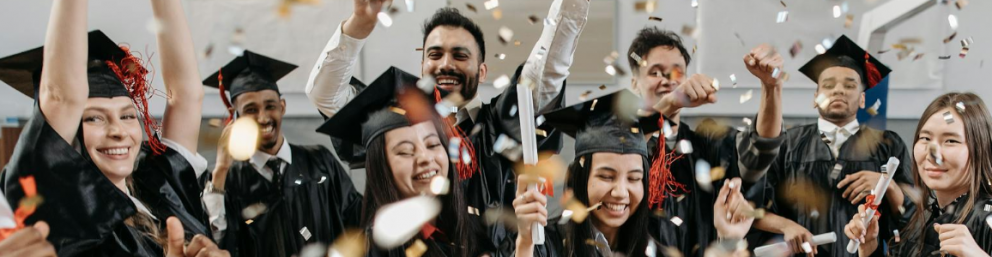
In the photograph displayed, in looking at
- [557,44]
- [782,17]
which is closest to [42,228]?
[557,44]

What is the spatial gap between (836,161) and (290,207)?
2033mm

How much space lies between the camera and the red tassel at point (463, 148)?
101 inches

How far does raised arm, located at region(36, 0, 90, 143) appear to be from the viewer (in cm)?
184

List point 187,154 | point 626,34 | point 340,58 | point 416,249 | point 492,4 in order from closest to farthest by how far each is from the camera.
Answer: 1. point 187,154
2. point 416,249
3. point 340,58
4. point 492,4
5. point 626,34

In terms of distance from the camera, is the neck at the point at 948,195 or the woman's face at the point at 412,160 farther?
the neck at the point at 948,195

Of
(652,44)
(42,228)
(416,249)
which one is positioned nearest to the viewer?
(42,228)

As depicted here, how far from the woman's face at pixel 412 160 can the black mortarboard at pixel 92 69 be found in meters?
0.71

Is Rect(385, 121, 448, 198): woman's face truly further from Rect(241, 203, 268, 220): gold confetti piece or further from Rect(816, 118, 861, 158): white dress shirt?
Rect(816, 118, 861, 158): white dress shirt

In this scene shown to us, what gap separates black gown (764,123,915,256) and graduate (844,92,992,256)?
0.36 m

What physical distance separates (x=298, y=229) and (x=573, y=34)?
1.17 meters

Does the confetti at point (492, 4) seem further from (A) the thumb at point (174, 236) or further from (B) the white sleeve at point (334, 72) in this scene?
(A) the thumb at point (174, 236)

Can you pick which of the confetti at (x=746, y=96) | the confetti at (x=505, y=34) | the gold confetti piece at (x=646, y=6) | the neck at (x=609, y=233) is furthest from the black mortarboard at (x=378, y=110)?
the confetti at (x=746, y=96)

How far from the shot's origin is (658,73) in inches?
123

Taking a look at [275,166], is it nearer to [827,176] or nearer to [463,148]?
[463,148]
